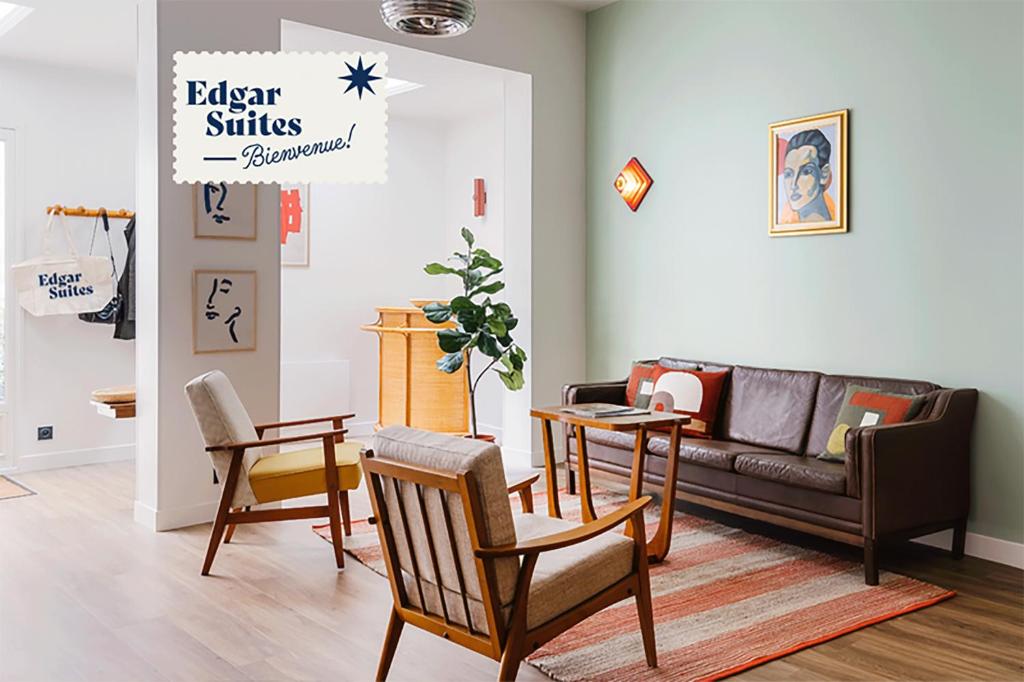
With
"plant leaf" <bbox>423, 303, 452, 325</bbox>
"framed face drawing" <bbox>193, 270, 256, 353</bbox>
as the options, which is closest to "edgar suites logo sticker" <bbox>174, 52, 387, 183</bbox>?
"framed face drawing" <bbox>193, 270, 256, 353</bbox>

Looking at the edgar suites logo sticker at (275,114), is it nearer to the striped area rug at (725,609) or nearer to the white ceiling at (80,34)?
the white ceiling at (80,34)

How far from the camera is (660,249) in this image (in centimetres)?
588

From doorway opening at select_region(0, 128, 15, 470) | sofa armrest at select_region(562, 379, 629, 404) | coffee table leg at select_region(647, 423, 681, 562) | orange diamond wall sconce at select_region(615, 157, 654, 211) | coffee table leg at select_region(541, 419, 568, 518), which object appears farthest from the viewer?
doorway opening at select_region(0, 128, 15, 470)

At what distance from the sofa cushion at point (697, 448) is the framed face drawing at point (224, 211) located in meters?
2.28

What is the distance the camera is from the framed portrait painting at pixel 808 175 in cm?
477

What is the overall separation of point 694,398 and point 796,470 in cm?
106

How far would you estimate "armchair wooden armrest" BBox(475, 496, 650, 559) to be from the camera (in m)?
2.40

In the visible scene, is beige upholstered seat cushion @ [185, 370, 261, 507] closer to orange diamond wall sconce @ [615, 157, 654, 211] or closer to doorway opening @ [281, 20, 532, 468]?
doorway opening @ [281, 20, 532, 468]

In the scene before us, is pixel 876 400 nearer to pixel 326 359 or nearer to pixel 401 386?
pixel 401 386

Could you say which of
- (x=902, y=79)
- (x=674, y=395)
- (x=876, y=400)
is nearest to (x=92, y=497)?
(x=674, y=395)

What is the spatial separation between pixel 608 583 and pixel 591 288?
152 inches

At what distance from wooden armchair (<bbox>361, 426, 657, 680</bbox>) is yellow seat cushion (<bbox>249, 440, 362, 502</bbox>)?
1.39 meters

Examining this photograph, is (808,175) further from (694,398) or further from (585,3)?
(585,3)

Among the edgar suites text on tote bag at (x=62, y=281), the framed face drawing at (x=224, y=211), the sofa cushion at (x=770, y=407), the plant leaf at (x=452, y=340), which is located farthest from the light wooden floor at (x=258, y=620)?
the edgar suites text on tote bag at (x=62, y=281)
